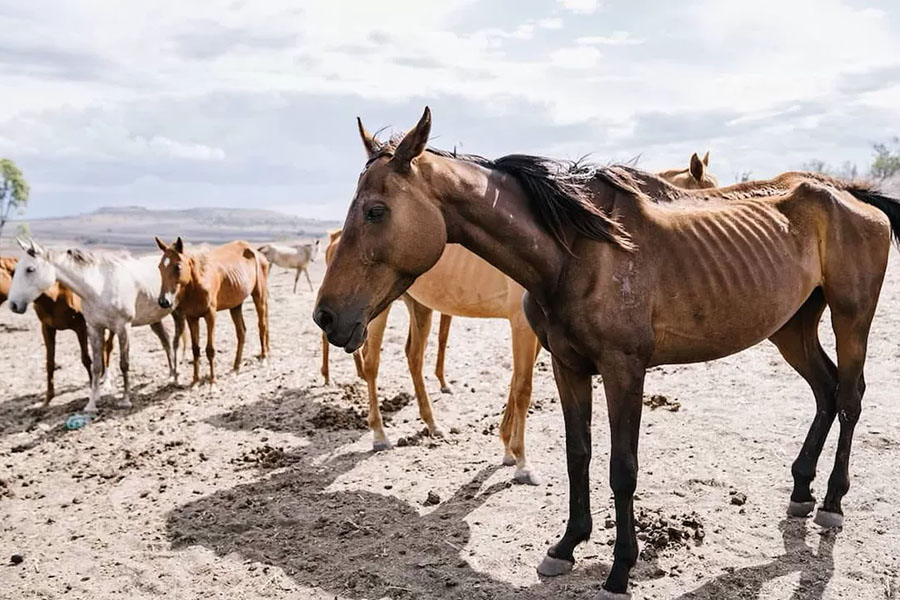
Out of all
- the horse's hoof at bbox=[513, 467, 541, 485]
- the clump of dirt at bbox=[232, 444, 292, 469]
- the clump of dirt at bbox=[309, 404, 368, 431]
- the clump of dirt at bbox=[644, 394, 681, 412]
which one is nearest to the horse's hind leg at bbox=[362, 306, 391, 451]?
the clump of dirt at bbox=[309, 404, 368, 431]

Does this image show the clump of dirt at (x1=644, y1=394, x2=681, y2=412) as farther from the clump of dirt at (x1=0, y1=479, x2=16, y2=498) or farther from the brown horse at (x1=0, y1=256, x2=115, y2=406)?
the brown horse at (x1=0, y1=256, x2=115, y2=406)

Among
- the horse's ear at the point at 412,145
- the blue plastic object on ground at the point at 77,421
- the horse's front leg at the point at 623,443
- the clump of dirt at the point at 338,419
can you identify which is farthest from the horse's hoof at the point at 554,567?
the blue plastic object on ground at the point at 77,421

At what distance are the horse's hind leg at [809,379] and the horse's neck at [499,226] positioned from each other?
2068 mm

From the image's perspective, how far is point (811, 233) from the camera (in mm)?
4230

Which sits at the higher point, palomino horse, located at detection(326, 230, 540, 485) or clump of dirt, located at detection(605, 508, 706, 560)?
palomino horse, located at detection(326, 230, 540, 485)

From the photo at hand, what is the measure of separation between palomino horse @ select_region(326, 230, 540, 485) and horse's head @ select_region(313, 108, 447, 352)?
198 cm

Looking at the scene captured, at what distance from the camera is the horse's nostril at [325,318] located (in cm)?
329

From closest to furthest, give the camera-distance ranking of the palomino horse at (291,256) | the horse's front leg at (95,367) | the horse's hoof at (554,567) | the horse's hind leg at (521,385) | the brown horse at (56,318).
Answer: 1. the horse's hoof at (554,567)
2. the horse's hind leg at (521,385)
3. the horse's front leg at (95,367)
4. the brown horse at (56,318)
5. the palomino horse at (291,256)

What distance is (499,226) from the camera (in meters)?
3.49

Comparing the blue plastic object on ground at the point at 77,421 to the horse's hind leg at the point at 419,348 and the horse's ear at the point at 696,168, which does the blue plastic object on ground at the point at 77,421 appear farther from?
the horse's ear at the point at 696,168

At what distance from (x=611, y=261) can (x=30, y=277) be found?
7432mm

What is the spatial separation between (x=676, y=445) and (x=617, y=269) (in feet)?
9.54

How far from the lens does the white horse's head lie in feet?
27.8

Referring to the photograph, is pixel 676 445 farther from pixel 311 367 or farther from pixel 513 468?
pixel 311 367
